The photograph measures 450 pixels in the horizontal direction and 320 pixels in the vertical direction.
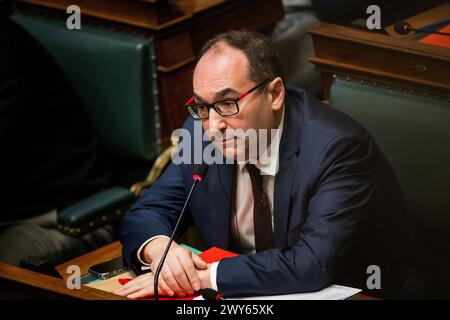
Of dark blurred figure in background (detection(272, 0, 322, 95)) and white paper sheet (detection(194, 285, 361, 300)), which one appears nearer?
white paper sheet (detection(194, 285, 361, 300))

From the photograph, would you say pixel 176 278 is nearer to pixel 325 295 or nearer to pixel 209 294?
pixel 209 294

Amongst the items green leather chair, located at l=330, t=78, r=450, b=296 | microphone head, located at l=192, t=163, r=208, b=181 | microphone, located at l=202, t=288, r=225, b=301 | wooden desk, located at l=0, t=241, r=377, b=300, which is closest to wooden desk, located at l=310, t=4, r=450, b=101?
green leather chair, located at l=330, t=78, r=450, b=296

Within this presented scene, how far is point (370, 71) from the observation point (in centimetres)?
227

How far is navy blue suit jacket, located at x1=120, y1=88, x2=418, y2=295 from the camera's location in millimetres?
1875

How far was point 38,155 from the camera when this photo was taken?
2.90m

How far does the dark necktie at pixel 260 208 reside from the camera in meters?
2.13

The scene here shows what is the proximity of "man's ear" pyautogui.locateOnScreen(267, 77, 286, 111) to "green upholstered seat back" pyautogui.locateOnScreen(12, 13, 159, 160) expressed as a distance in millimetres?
1002

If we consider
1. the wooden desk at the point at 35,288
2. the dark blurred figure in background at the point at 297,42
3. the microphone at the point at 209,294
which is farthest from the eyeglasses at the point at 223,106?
the dark blurred figure in background at the point at 297,42

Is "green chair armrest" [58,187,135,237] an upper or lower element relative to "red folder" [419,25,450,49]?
lower

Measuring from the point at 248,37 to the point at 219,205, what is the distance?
0.45m

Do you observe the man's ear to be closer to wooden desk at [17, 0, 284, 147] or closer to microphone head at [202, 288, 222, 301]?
microphone head at [202, 288, 222, 301]

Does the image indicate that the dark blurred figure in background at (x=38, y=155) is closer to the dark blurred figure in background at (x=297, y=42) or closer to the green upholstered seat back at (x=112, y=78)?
the green upholstered seat back at (x=112, y=78)

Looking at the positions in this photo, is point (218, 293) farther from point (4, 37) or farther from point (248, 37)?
point (4, 37)
